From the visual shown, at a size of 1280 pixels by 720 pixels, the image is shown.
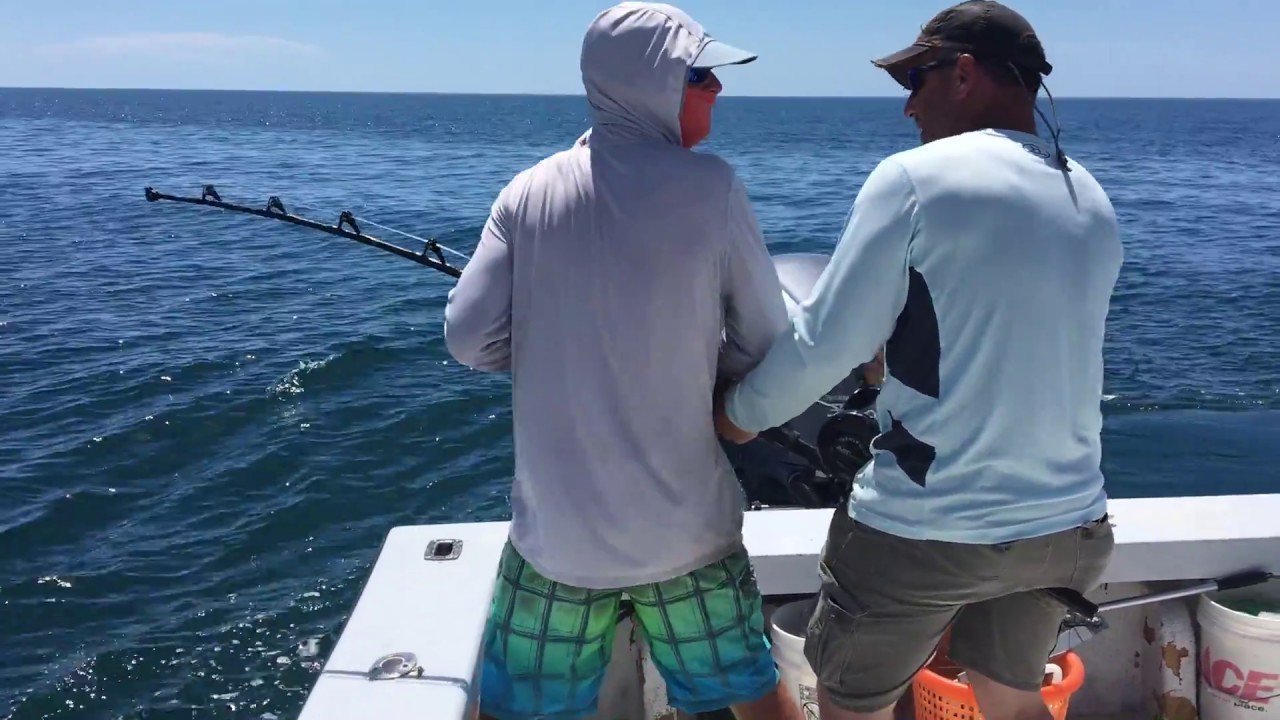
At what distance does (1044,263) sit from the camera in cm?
156

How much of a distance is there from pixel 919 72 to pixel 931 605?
3.14 ft

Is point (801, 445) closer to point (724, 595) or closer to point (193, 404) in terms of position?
point (724, 595)

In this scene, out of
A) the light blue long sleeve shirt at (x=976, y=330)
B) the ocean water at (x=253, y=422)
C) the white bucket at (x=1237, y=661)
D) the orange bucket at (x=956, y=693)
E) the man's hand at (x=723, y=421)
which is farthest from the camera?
the ocean water at (x=253, y=422)

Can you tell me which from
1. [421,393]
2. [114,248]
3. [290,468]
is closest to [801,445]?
[290,468]

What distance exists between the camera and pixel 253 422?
9.33 m

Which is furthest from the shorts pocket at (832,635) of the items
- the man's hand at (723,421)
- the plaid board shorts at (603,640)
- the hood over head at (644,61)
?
the hood over head at (644,61)

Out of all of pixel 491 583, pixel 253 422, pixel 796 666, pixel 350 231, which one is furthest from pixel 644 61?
pixel 253 422

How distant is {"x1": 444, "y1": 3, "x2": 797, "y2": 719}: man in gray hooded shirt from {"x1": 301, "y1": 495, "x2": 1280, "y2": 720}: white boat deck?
176 millimetres

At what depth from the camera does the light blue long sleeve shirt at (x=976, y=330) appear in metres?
1.57

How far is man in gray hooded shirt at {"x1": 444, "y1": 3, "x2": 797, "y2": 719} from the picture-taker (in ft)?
5.90

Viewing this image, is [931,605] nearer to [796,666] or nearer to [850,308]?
[850,308]

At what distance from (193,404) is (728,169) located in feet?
29.5

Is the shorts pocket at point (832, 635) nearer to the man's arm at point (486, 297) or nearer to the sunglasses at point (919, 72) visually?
the man's arm at point (486, 297)

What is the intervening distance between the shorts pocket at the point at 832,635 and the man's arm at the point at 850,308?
364 millimetres
